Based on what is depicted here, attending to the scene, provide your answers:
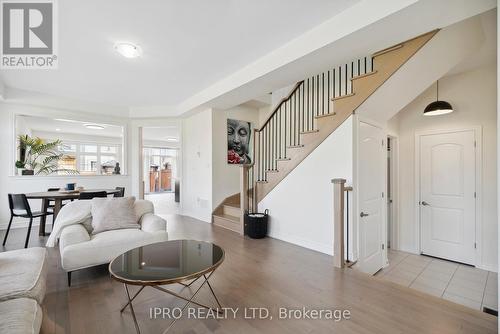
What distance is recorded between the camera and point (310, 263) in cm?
301

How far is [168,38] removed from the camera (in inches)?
114

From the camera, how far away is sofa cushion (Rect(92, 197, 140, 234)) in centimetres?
286

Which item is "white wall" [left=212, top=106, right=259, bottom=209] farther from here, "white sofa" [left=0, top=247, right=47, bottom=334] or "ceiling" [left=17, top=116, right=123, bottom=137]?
"white sofa" [left=0, top=247, right=47, bottom=334]

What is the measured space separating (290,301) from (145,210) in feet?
7.69

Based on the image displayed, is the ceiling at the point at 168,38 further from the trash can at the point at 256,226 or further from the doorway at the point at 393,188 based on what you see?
the doorway at the point at 393,188

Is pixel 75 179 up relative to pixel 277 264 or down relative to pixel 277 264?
up

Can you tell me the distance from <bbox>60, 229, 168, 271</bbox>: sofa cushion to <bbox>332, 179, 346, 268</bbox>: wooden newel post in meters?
2.14

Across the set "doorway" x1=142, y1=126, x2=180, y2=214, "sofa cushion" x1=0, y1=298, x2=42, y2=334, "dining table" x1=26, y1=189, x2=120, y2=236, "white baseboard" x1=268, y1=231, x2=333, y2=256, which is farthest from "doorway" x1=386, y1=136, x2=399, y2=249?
"doorway" x1=142, y1=126, x2=180, y2=214

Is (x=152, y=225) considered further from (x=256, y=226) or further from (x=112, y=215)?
(x=256, y=226)

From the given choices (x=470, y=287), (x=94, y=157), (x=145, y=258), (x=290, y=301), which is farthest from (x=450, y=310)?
(x=94, y=157)

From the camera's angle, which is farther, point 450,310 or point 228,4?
point 228,4

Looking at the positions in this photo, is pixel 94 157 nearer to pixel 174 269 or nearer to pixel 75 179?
pixel 75 179

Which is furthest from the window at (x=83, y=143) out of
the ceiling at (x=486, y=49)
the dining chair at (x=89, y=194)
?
the ceiling at (x=486, y=49)

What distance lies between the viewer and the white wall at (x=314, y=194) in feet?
10.5
